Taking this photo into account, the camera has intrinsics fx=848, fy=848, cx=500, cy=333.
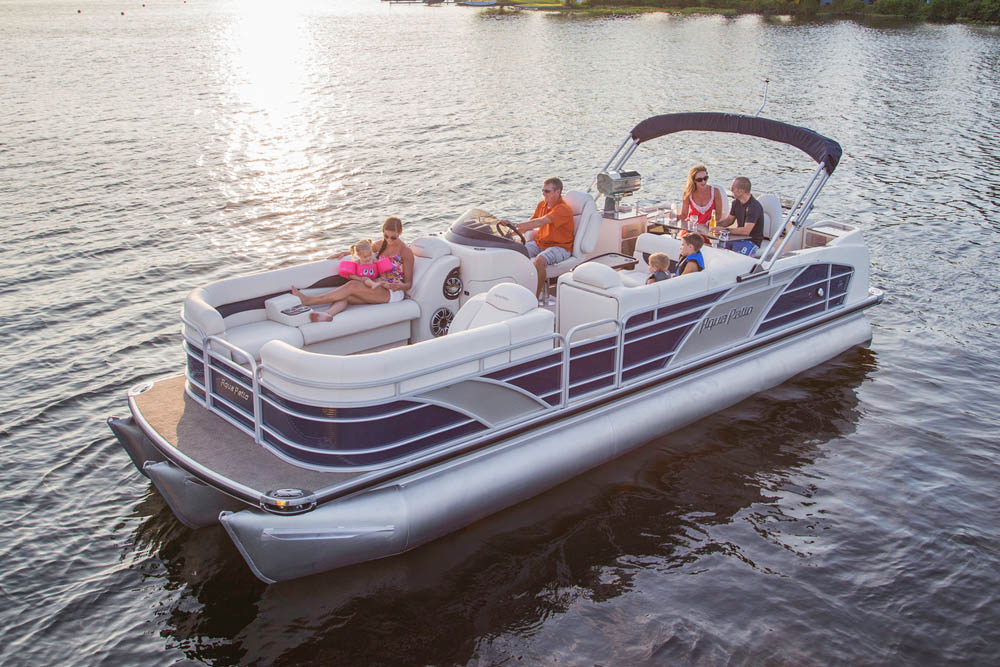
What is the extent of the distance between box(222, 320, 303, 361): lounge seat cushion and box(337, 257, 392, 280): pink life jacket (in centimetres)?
82

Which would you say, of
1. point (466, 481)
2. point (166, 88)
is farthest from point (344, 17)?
point (466, 481)

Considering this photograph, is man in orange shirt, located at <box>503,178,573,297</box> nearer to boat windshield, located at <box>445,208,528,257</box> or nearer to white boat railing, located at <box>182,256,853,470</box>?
boat windshield, located at <box>445,208,528,257</box>

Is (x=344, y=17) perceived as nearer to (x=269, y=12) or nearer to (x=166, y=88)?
(x=269, y=12)

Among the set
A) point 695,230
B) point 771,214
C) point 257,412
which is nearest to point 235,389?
point 257,412

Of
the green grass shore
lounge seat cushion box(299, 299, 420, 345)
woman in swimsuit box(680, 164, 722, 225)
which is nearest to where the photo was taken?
lounge seat cushion box(299, 299, 420, 345)

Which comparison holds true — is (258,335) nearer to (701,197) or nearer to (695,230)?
(695,230)

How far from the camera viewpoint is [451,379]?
6.31 meters

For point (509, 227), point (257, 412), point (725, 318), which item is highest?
point (509, 227)

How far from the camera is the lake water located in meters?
6.00

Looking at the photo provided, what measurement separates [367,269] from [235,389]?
71.8 inches

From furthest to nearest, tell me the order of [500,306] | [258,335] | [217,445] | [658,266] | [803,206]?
[803,206] < [658,266] < [258,335] < [500,306] < [217,445]

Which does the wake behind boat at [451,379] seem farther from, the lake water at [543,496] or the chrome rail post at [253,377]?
the lake water at [543,496]

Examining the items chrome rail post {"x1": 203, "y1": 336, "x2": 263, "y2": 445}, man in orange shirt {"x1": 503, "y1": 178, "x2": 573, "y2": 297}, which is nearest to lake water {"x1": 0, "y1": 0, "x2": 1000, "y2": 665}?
chrome rail post {"x1": 203, "y1": 336, "x2": 263, "y2": 445}

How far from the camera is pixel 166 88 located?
95.9 feet
